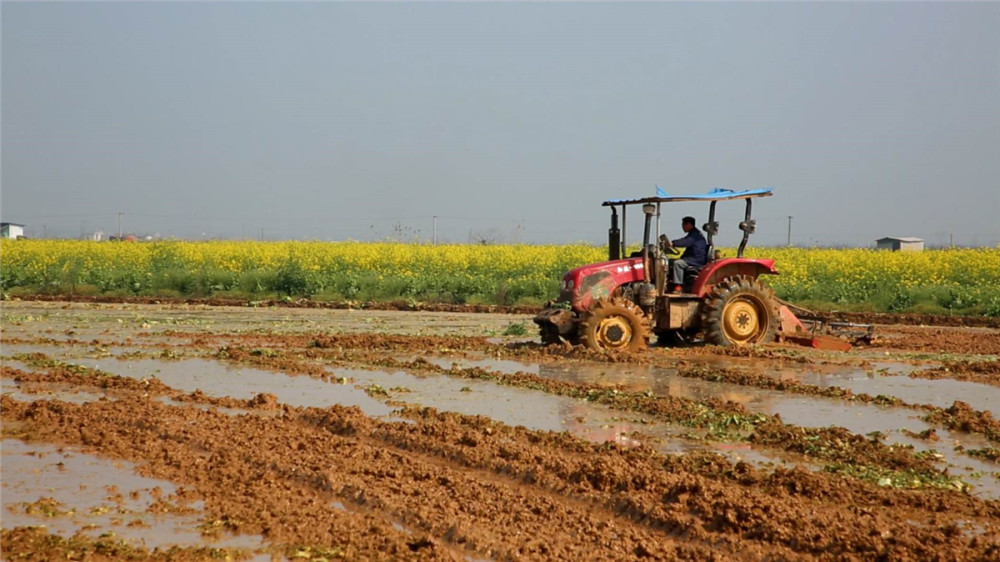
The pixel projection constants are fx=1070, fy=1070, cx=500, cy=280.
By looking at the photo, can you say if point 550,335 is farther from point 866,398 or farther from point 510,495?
point 510,495

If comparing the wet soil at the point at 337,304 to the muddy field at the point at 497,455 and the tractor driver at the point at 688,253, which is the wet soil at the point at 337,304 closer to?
the muddy field at the point at 497,455

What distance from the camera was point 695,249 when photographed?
15.6m

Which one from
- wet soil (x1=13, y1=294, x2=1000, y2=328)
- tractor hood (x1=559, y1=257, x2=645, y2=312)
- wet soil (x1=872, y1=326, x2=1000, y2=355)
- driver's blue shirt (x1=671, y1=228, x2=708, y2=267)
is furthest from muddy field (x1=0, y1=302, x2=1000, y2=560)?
wet soil (x1=13, y1=294, x2=1000, y2=328)

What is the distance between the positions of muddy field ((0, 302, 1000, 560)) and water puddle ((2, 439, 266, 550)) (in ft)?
0.09

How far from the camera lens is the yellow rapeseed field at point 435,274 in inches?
1011

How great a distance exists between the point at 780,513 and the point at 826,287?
2037 cm

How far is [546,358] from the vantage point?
1483cm

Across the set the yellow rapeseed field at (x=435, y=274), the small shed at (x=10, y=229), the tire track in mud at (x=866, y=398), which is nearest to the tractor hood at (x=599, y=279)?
the tire track in mud at (x=866, y=398)

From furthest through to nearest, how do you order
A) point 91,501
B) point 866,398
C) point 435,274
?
1. point 435,274
2. point 866,398
3. point 91,501

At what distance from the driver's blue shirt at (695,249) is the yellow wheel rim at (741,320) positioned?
778mm

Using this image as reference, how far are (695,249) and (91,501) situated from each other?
1031cm

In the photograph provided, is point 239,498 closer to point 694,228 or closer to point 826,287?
point 694,228

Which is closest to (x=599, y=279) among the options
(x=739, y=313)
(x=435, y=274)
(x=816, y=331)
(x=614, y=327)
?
(x=614, y=327)

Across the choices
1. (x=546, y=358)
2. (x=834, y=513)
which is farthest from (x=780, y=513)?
(x=546, y=358)
